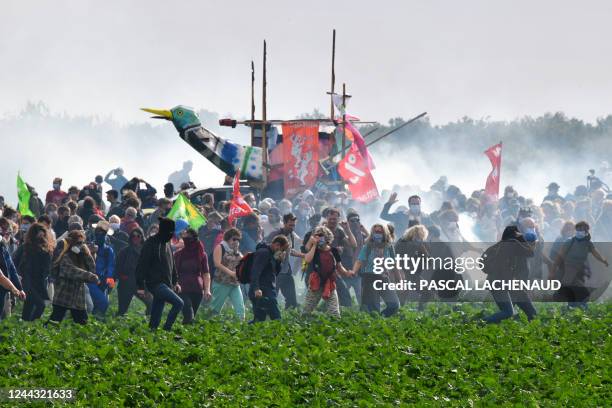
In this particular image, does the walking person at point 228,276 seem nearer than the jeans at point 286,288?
Yes

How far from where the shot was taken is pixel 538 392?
15602mm

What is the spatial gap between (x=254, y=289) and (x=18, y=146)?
8270 centimetres

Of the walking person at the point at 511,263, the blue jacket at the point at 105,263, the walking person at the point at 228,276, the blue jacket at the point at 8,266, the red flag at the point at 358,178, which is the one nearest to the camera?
the blue jacket at the point at 8,266

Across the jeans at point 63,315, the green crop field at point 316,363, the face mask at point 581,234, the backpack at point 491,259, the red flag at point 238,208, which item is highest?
the red flag at point 238,208

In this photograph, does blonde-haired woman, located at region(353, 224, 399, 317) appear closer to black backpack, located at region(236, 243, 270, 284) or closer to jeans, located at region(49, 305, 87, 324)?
black backpack, located at region(236, 243, 270, 284)

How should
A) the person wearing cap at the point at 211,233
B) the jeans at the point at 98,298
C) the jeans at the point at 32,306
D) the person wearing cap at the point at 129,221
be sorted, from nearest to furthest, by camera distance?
1. the jeans at the point at 32,306
2. the jeans at the point at 98,298
3. the person wearing cap at the point at 129,221
4. the person wearing cap at the point at 211,233

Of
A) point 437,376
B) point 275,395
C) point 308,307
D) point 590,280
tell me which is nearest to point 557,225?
point 590,280

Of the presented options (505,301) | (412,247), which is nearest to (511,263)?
(505,301)

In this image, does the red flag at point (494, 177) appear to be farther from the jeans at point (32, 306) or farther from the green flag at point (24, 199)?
the jeans at point (32, 306)

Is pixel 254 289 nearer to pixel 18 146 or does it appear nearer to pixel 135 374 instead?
pixel 135 374

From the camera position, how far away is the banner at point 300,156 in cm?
3559

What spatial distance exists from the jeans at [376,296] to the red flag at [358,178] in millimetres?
10556

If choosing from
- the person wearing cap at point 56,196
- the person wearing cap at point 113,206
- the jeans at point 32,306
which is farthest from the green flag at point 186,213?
the person wearing cap at point 56,196

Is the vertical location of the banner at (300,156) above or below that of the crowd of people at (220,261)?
above
